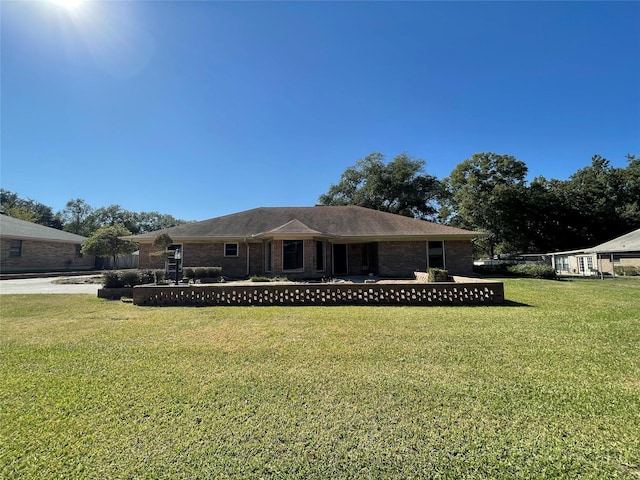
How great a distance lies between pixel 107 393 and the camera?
336 centimetres

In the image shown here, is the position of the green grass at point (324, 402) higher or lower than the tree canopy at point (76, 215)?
lower

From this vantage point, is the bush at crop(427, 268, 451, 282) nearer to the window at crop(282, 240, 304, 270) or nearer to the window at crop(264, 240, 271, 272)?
the window at crop(282, 240, 304, 270)

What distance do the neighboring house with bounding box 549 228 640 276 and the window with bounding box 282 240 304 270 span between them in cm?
2209

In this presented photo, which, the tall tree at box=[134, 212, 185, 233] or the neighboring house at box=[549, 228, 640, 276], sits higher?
the tall tree at box=[134, 212, 185, 233]

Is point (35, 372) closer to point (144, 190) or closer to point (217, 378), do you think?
point (217, 378)

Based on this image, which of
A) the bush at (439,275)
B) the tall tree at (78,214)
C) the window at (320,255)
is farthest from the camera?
the tall tree at (78,214)

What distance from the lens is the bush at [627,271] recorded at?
20295 millimetres

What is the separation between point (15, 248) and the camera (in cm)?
2278

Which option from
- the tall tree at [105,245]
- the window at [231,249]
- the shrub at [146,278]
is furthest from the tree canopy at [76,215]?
the shrub at [146,278]

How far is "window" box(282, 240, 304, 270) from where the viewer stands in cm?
1499

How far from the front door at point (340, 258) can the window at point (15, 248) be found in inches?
973

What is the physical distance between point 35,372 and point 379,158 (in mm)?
34414

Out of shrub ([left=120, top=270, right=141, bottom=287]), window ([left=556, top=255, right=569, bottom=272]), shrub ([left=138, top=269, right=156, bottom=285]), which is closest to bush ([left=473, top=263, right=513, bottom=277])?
window ([left=556, top=255, right=569, bottom=272])

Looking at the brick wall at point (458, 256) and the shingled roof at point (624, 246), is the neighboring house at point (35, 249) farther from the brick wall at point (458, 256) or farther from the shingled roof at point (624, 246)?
the shingled roof at point (624, 246)
